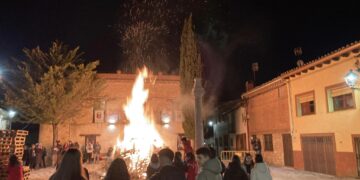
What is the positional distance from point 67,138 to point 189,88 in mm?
11787

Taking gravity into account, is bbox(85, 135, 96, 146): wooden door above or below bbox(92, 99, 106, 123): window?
below

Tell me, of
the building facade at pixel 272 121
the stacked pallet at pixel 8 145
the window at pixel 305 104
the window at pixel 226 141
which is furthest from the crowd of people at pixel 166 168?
the window at pixel 226 141

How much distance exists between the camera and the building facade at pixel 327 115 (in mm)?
15492

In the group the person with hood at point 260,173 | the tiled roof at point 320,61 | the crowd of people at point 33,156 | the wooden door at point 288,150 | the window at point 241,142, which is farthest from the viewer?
the window at point 241,142

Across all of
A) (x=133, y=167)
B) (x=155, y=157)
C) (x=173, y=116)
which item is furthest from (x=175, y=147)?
(x=155, y=157)

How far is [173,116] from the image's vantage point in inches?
1147

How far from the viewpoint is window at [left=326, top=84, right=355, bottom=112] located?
15859 millimetres

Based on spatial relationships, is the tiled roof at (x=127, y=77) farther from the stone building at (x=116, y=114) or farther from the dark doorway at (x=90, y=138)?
the dark doorway at (x=90, y=138)

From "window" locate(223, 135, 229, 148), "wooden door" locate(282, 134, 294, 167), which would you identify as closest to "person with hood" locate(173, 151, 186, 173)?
"wooden door" locate(282, 134, 294, 167)

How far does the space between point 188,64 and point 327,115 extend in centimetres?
1422

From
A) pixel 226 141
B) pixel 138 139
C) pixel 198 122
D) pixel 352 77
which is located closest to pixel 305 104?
pixel 352 77

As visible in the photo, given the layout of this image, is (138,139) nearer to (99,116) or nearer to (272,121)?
(272,121)

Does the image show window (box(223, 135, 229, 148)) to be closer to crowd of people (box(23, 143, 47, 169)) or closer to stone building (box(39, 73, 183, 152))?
stone building (box(39, 73, 183, 152))

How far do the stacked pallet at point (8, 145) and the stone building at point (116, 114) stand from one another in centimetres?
1282
